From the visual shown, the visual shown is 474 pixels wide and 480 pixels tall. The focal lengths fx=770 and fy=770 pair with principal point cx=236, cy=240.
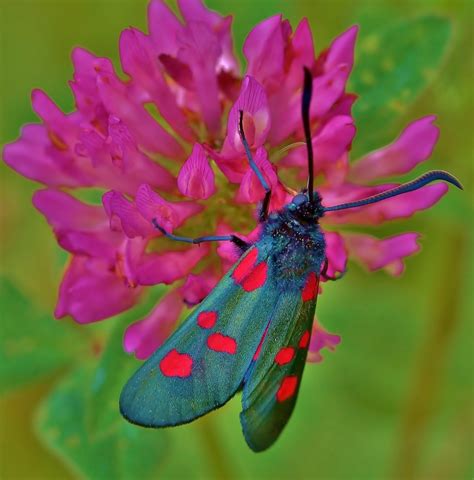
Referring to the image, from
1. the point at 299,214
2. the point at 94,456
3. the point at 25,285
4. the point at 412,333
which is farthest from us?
the point at 25,285

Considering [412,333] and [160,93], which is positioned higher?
[412,333]

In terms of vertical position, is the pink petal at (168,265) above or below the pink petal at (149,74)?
below

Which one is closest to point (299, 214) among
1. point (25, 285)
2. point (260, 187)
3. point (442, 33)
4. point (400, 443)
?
point (260, 187)

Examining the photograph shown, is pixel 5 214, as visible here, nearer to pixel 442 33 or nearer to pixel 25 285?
pixel 25 285

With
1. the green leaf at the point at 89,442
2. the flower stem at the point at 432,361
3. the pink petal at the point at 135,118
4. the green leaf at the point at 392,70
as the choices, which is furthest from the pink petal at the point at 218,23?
the flower stem at the point at 432,361

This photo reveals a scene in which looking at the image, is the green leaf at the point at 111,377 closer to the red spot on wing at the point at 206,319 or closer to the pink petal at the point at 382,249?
the red spot on wing at the point at 206,319
